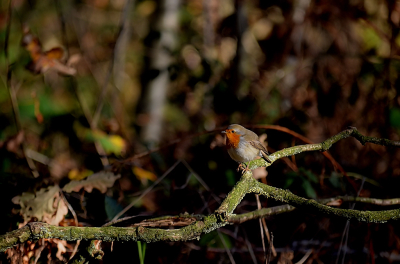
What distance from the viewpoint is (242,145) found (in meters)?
2.16

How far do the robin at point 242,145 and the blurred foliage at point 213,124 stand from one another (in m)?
0.35

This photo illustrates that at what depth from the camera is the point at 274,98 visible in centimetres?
387

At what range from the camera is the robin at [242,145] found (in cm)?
208

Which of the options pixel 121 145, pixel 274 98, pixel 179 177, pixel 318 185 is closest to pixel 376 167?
pixel 318 185

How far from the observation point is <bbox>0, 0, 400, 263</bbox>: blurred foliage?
2211 mm

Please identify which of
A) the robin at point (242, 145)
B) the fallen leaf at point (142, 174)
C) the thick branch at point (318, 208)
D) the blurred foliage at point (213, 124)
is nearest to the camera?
the thick branch at point (318, 208)

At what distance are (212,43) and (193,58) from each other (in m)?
1.27

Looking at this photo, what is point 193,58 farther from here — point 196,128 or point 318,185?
point 318,185

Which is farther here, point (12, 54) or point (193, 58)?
point (193, 58)

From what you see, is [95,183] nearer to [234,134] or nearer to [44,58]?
[234,134]

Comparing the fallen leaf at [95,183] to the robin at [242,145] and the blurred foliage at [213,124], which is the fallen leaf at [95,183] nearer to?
the blurred foliage at [213,124]

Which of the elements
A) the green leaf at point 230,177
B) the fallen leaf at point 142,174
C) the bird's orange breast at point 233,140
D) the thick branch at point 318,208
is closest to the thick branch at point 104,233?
the thick branch at point 318,208

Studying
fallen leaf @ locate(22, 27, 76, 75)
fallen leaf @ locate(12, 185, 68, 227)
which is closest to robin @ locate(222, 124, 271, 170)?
fallen leaf @ locate(12, 185, 68, 227)

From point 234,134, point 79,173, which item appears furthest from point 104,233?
point 79,173
